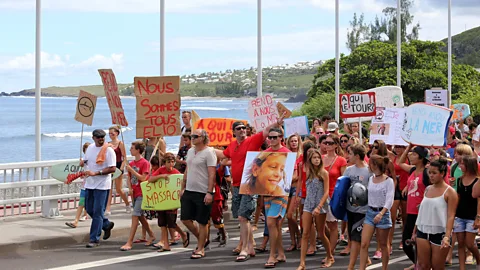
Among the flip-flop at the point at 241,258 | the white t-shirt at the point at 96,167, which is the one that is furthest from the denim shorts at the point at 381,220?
the white t-shirt at the point at 96,167

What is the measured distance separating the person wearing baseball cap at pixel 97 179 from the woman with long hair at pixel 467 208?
17.5 feet

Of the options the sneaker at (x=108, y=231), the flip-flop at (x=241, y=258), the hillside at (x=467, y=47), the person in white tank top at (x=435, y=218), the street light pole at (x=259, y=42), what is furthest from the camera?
the hillside at (x=467, y=47)

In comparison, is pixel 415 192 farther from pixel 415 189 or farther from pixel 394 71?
pixel 394 71

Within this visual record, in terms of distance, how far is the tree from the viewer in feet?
165

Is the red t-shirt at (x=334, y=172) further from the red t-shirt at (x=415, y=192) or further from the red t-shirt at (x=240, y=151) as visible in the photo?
the red t-shirt at (x=415, y=192)

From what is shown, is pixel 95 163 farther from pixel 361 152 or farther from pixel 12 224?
pixel 361 152

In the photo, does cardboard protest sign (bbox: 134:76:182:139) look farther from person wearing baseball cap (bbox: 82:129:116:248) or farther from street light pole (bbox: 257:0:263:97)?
street light pole (bbox: 257:0:263:97)

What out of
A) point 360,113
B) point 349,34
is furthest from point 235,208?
point 349,34

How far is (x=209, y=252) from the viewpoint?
483 inches

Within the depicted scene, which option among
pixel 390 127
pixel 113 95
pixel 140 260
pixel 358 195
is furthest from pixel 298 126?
pixel 358 195

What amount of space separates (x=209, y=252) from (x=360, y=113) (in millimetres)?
7333

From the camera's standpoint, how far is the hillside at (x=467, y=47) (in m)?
138

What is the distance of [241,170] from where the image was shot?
12023 millimetres

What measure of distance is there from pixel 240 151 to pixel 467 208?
338 cm
